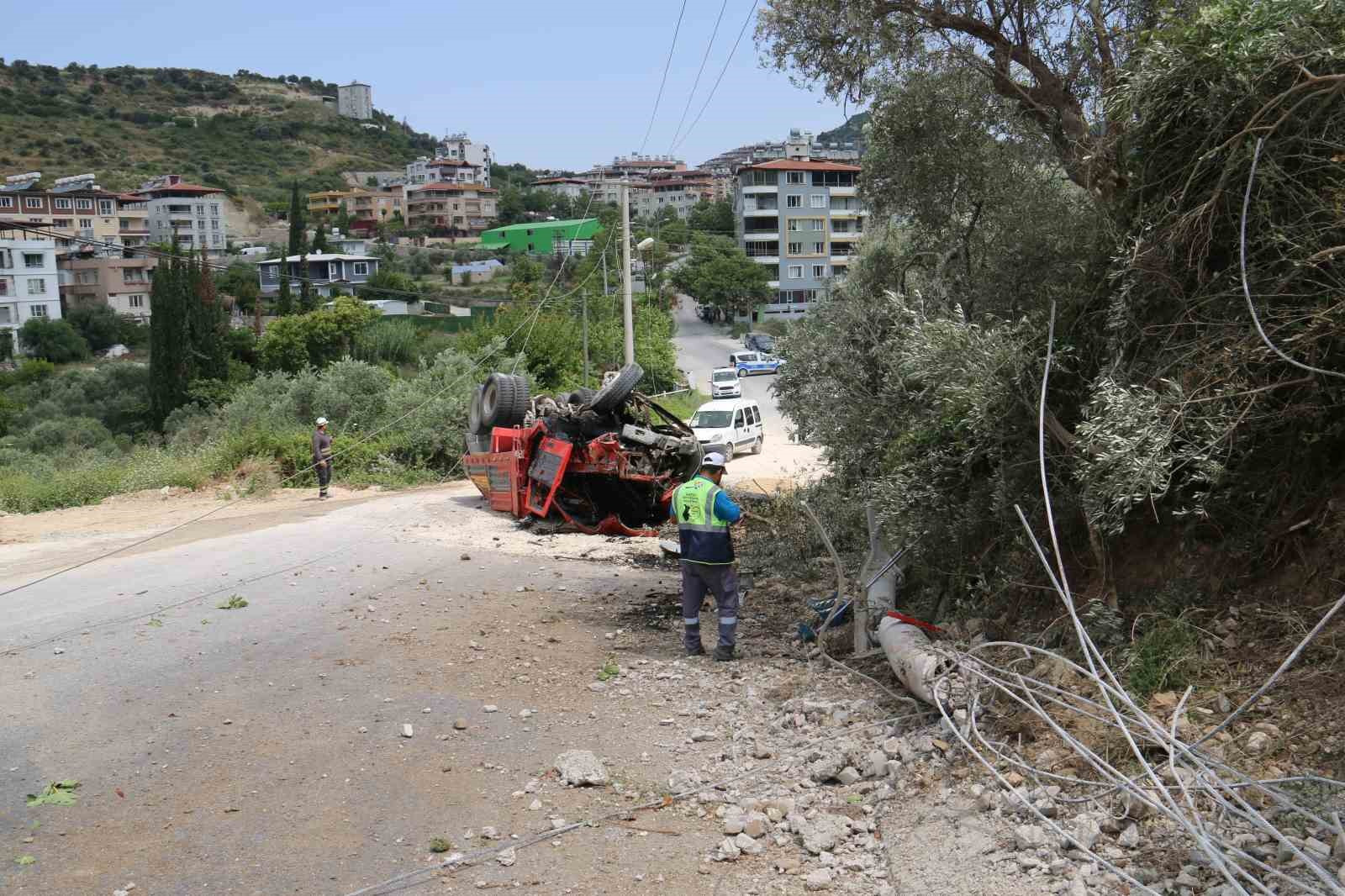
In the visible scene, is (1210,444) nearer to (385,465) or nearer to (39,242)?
(385,465)

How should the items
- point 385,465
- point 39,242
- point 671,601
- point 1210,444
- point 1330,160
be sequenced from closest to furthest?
point 1210,444, point 1330,160, point 671,601, point 385,465, point 39,242

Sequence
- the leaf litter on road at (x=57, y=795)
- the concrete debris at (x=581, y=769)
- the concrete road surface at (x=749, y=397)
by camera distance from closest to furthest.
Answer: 1. the leaf litter on road at (x=57, y=795)
2. the concrete debris at (x=581, y=769)
3. the concrete road surface at (x=749, y=397)

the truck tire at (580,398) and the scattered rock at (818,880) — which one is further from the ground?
the truck tire at (580,398)

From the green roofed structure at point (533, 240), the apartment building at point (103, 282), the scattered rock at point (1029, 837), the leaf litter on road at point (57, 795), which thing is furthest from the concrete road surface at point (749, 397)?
the apartment building at point (103, 282)

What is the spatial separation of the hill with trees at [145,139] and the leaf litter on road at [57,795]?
149176 mm

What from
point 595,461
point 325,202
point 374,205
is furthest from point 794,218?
point 595,461

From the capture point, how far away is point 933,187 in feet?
40.1

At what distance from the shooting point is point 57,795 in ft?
20.4

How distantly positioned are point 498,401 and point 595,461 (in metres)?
2.89

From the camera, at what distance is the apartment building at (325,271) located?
101562 mm

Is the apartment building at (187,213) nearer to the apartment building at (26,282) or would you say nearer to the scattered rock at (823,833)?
the apartment building at (26,282)

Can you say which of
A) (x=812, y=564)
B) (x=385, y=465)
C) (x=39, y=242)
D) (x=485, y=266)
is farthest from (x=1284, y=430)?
(x=485, y=266)

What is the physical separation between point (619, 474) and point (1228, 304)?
9.10 m

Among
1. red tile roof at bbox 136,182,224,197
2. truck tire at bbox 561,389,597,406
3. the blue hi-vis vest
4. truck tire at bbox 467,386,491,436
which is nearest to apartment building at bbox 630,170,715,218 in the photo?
red tile roof at bbox 136,182,224,197
